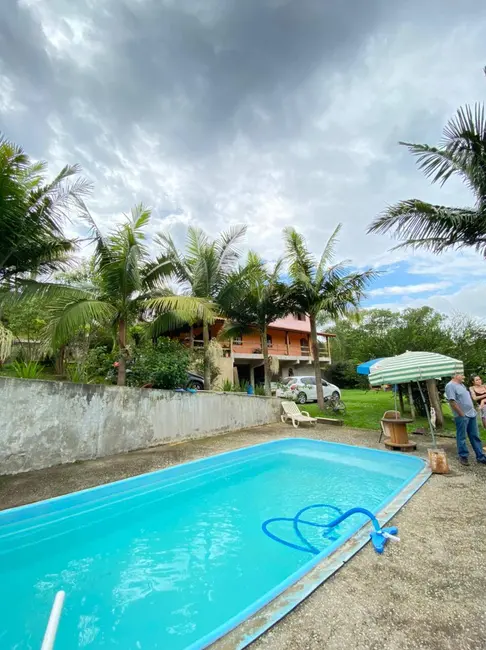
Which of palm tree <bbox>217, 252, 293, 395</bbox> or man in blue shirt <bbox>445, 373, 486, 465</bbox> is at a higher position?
palm tree <bbox>217, 252, 293, 395</bbox>

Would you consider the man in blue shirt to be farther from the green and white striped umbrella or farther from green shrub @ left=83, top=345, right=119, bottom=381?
green shrub @ left=83, top=345, right=119, bottom=381

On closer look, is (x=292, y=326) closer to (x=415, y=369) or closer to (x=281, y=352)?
(x=281, y=352)

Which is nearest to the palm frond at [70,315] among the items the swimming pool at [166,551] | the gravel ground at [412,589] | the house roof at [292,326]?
the gravel ground at [412,589]

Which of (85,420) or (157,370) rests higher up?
(157,370)

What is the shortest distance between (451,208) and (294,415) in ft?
28.3

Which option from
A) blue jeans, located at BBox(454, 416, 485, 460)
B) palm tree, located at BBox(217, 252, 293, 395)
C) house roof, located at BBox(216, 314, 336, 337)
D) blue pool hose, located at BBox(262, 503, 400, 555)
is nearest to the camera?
blue pool hose, located at BBox(262, 503, 400, 555)

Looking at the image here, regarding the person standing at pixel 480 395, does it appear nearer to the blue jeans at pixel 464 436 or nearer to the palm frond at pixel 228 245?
the blue jeans at pixel 464 436

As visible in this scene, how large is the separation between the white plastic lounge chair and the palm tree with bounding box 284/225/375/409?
6.63 ft

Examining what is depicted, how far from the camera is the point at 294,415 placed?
12.2 meters

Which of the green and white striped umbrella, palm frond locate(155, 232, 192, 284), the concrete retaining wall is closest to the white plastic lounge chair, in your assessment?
the concrete retaining wall

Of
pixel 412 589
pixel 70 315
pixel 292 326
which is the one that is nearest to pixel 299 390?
pixel 292 326

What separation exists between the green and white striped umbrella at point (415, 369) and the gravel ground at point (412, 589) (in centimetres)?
214

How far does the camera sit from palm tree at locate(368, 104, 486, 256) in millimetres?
6707

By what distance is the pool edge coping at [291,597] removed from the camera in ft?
7.13
